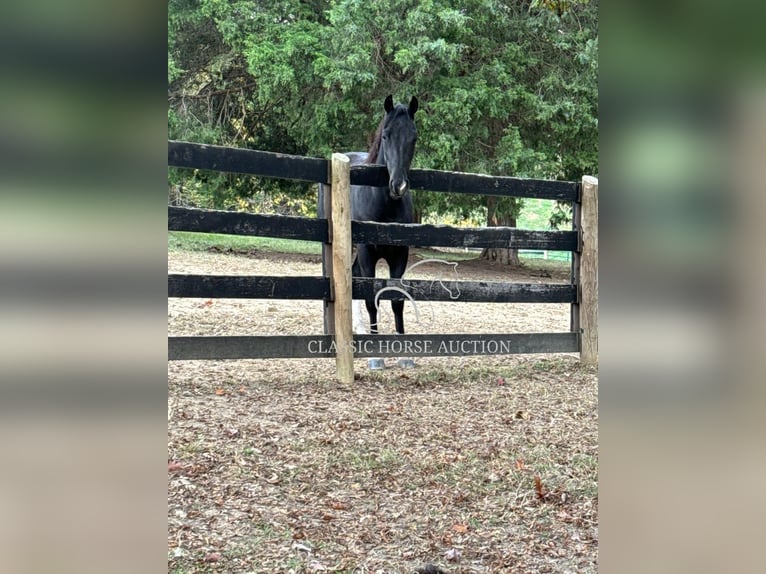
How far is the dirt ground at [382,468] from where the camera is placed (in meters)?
2.21

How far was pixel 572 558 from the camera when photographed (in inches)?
85.7

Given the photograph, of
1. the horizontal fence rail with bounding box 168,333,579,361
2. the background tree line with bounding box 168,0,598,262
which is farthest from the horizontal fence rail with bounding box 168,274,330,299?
the background tree line with bounding box 168,0,598,262

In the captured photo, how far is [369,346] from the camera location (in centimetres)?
458

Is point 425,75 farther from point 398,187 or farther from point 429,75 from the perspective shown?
point 398,187

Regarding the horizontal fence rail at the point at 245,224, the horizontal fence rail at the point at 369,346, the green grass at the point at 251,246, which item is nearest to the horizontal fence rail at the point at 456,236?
the horizontal fence rail at the point at 245,224

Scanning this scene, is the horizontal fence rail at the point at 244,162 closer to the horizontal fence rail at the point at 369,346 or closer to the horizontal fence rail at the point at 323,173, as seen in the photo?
the horizontal fence rail at the point at 323,173

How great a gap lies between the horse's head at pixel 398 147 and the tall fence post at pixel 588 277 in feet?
4.60

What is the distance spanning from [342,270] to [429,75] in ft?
27.4

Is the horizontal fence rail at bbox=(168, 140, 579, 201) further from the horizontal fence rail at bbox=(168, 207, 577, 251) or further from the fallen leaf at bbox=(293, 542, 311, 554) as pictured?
the fallen leaf at bbox=(293, 542, 311, 554)

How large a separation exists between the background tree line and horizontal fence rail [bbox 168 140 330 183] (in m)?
7.19
